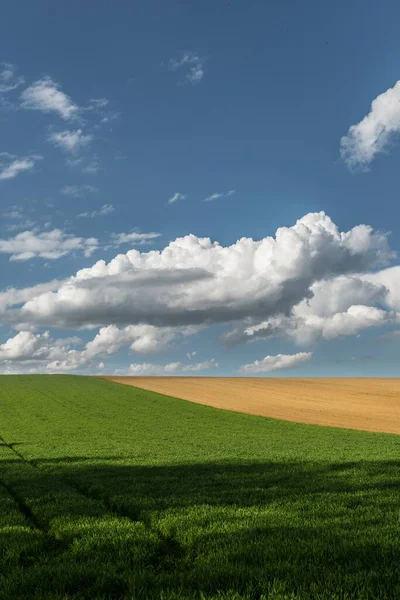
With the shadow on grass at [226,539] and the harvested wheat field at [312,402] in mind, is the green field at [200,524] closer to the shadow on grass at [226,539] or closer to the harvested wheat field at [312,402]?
the shadow on grass at [226,539]

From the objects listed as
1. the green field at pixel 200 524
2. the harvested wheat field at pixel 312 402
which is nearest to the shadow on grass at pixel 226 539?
the green field at pixel 200 524

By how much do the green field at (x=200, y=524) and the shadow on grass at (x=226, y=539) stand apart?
1.1 inches

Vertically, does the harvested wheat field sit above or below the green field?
below

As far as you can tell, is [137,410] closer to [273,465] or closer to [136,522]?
[273,465]

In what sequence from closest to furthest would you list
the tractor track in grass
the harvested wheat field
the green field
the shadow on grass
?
the shadow on grass
the green field
the tractor track in grass
the harvested wheat field

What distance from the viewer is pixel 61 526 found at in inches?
428

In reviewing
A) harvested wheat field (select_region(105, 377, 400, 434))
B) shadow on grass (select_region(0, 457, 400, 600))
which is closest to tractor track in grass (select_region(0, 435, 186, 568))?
shadow on grass (select_region(0, 457, 400, 600))

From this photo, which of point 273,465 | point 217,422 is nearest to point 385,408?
point 217,422

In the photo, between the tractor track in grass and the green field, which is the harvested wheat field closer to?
the green field

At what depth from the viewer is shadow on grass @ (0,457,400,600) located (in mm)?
7383

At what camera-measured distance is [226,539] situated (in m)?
9.48

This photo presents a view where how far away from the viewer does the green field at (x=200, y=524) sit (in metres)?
7.50

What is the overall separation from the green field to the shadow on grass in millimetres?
28

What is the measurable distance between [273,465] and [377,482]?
505 centimetres
